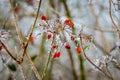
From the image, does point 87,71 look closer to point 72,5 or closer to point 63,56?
point 63,56

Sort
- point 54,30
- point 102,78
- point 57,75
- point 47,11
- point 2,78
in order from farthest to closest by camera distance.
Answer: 1. point 57,75
2. point 2,78
3. point 102,78
4. point 47,11
5. point 54,30

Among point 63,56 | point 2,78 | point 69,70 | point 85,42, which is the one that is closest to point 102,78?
point 69,70

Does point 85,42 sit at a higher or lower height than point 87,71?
higher

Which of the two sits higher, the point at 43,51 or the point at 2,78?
the point at 43,51

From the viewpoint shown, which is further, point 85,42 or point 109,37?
point 109,37

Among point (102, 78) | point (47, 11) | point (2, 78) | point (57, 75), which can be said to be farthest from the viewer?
point (57, 75)

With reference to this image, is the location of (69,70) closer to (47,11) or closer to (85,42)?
(47,11)

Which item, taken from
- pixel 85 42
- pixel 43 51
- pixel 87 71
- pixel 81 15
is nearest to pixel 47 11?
pixel 43 51

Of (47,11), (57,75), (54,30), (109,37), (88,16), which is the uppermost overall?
(54,30)

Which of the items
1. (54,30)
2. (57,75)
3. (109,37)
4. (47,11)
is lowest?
(57,75)
